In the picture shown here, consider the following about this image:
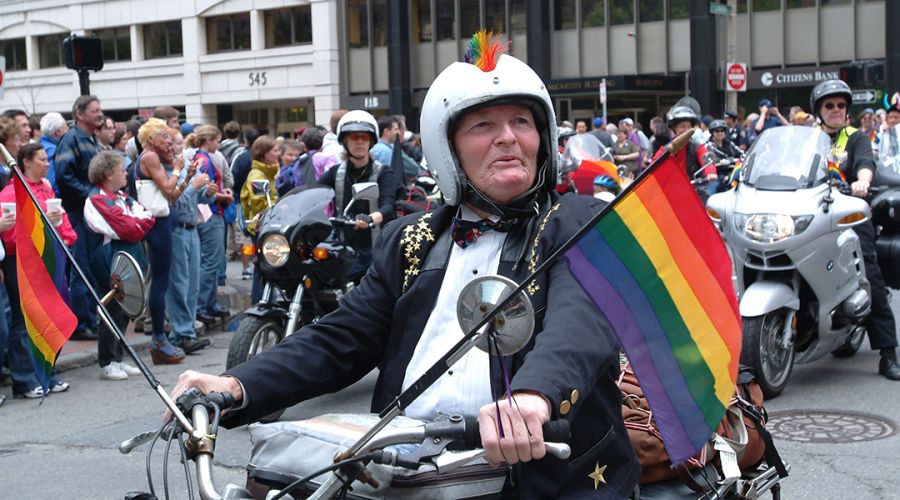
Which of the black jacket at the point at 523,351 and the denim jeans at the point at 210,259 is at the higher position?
the black jacket at the point at 523,351

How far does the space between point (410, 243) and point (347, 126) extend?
4.71 metres

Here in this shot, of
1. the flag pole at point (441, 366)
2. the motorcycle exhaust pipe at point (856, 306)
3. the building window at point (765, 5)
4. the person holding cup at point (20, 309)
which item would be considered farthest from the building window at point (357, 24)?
the flag pole at point (441, 366)

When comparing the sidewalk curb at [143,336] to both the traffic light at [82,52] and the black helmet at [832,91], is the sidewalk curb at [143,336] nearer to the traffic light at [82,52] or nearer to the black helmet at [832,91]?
the traffic light at [82,52]

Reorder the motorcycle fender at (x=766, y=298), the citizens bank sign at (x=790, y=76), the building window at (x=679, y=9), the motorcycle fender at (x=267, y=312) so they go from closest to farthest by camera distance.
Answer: the motorcycle fender at (x=766, y=298), the motorcycle fender at (x=267, y=312), the citizens bank sign at (x=790, y=76), the building window at (x=679, y=9)

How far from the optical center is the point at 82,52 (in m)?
12.9

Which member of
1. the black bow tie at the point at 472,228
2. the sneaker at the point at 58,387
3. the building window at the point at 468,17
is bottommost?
the sneaker at the point at 58,387

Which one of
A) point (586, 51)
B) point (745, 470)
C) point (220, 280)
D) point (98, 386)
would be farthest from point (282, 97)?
point (745, 470)

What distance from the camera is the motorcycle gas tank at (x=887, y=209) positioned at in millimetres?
7352

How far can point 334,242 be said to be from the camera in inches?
285

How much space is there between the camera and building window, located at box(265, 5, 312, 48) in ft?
144

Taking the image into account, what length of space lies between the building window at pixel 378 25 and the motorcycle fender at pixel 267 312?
1452 inches

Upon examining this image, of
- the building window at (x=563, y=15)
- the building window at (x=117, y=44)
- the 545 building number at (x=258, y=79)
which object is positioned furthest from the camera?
the building window at (x=117, y=44)

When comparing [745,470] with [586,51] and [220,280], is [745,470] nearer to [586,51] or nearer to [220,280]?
[220,280]

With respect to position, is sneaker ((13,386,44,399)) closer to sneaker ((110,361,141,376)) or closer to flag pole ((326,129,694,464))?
sneaker ((110,361,141,376))
